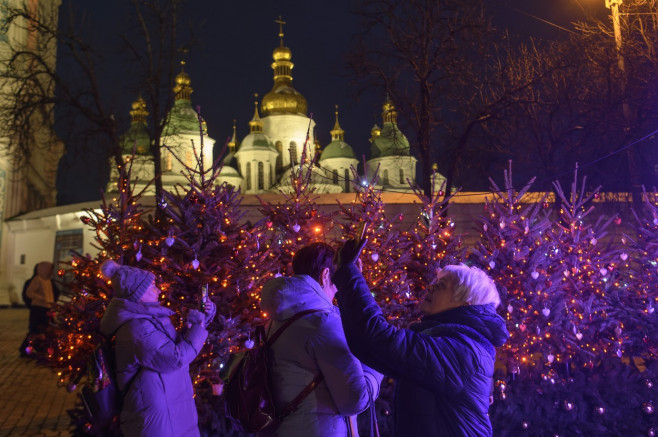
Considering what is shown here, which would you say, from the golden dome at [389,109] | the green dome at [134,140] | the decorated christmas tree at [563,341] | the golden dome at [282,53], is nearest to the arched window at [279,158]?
the golden dome at [282,53]

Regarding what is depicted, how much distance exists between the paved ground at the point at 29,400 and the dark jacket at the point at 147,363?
412 cm

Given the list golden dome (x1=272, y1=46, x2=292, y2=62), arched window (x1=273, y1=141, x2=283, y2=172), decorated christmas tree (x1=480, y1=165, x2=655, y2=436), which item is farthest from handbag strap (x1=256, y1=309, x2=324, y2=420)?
golden dome (x1=272, y1=46, x2=292, y2=62)

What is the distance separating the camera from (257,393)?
8.57 feet

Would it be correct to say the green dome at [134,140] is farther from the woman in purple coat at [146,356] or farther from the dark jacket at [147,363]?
the dark jacket at [147,363]

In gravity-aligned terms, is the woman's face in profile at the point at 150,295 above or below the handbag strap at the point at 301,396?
above

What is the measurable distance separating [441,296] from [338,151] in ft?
163

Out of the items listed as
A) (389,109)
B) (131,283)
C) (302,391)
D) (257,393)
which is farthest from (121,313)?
(389,109)

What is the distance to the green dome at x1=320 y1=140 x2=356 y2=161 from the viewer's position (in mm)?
51688

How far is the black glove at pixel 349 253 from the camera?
2.28 m

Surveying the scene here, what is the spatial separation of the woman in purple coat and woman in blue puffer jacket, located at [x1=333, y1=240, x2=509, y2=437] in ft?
5.03

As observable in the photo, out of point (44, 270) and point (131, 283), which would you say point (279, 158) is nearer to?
point (44, 270)

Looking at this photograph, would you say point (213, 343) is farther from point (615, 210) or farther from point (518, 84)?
point (615, 210)

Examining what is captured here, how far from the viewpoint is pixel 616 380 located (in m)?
6.57

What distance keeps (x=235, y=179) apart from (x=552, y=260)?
43.3 m
